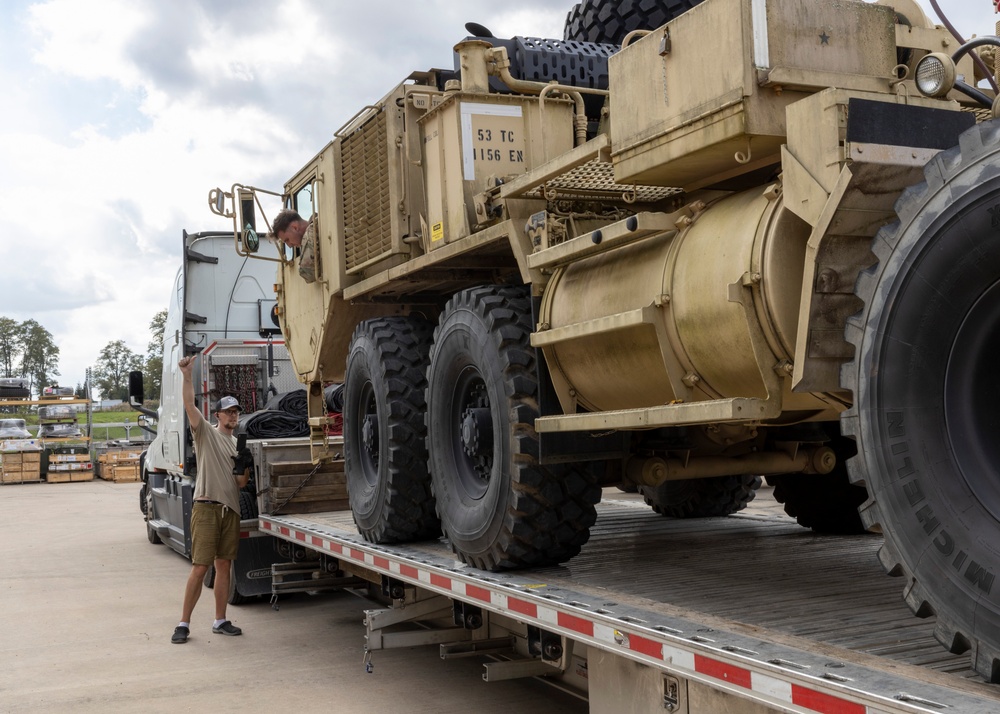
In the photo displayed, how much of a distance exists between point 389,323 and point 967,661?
417 centimetres

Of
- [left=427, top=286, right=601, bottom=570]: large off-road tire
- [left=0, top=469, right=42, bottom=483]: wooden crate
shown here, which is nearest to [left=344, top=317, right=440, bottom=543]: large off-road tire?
[left=427, top=286, right=601, bottom=570]: large off-road tire

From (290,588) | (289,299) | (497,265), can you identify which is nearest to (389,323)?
(497,265)

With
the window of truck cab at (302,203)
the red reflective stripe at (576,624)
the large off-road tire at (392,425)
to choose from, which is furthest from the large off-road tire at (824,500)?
the window of truck cab at (302,203)

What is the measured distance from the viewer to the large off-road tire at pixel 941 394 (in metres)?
2.58

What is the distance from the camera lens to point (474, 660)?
7219 millimetres

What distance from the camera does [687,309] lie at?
3.75 metres

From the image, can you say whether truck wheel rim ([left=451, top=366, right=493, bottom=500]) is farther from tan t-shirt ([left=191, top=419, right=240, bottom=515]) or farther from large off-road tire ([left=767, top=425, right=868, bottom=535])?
tan t-shirt ([left=191, top=419, right=240, bottom=515])

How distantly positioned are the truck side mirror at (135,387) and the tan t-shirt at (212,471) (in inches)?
164

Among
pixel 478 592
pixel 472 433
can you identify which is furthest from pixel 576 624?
pixel 472 433

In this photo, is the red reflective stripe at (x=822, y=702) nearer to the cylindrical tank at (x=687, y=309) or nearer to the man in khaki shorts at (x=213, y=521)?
the cylindrical tank at (x=687, y=309)

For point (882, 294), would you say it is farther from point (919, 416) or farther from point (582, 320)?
point (582, 320)

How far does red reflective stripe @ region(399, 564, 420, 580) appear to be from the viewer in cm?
579

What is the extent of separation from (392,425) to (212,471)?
117 inches

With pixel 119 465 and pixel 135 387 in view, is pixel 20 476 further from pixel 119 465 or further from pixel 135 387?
pixel 135 387
